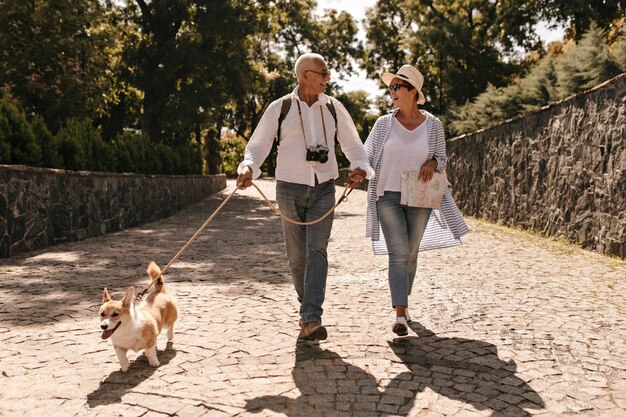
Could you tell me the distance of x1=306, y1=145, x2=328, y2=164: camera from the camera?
4379 millimetres

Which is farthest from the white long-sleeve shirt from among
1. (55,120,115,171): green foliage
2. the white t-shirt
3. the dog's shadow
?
(55,120,115,171): green foliage

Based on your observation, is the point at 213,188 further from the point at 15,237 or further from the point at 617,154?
the point at 617,154

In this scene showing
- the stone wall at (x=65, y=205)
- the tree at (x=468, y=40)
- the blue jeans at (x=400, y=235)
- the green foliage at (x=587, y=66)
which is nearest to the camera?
the blue jeans at (x=400, y=235)

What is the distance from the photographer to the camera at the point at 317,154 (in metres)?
4.38

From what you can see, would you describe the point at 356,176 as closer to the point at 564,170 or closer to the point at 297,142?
the point at 297,142

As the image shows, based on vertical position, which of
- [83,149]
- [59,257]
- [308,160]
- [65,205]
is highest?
[83,149]

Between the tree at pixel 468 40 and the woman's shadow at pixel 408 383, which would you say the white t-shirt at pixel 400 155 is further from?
the tree at pixel 468 40

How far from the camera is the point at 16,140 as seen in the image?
393 inches

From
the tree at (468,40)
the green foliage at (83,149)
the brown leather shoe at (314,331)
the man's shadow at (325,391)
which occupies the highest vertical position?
the tree at (468,40)

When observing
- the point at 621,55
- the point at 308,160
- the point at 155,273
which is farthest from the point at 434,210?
the point at 621,55

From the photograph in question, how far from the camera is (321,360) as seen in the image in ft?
13.3

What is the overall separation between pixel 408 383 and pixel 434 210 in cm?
205

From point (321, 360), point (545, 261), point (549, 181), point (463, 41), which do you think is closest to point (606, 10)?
point (463, 41)

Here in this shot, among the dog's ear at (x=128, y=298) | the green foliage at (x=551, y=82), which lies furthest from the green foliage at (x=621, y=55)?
the dog's ear at (x=128, y=298)
